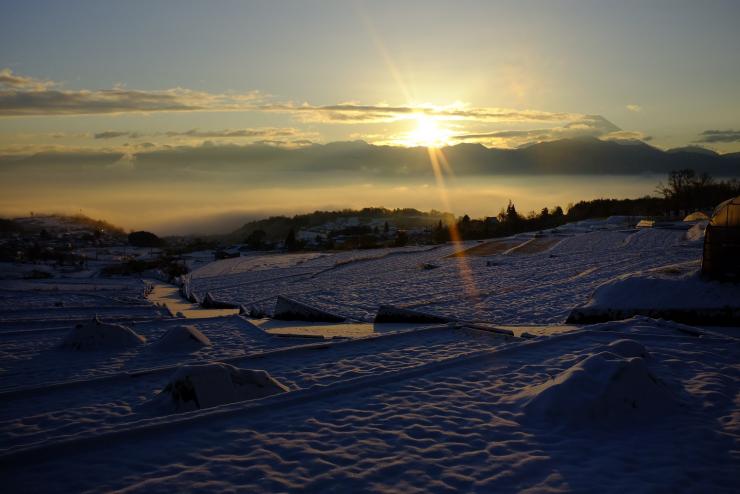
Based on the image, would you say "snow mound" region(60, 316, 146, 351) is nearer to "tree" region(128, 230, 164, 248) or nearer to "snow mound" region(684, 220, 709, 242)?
"snow mound" region(684, 220, 709, 242)

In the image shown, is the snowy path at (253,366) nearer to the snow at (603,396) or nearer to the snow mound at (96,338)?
the snow at (603,396)

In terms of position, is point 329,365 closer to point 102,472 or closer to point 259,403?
point 259,403

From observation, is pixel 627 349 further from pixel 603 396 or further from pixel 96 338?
pixel 96 338

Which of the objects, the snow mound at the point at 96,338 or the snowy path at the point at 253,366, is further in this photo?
the snow mound at the point at 96,338

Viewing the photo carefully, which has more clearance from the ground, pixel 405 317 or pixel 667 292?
pixel 667 292

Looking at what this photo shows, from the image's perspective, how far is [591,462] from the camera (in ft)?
18.1

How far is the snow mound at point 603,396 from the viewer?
657 centimetres

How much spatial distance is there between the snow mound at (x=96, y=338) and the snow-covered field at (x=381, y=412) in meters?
0.03

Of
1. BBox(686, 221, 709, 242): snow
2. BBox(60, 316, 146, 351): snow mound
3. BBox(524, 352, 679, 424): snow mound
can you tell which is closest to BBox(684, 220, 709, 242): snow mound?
BBox(686, 221, 709, 242): snow

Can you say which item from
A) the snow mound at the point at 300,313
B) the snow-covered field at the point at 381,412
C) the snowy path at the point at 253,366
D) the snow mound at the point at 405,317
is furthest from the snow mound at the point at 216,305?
the snowy path at the point at 253,366

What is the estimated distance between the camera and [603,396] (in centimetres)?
665

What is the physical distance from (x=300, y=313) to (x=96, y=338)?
6.00 m

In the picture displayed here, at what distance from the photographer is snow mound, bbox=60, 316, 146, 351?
12102mm

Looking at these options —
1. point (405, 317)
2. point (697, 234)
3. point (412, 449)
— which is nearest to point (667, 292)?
point (405, 317)
